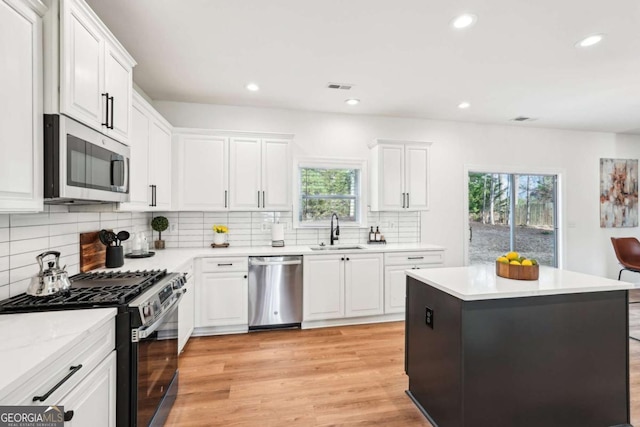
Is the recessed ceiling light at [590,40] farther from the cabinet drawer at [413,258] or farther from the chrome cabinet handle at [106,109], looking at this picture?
the chrome cabinet handle at [106,109]

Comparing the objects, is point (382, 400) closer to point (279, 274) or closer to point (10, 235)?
point (279, 274)

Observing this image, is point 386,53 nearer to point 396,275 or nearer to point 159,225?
point 396,275

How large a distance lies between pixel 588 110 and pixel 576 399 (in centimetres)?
399

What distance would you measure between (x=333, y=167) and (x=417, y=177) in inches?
45.2

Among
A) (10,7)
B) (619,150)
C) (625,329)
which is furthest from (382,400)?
(619,150)

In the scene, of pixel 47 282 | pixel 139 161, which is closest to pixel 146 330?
pixel 47 282

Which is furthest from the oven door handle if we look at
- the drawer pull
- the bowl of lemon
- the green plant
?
the bowl of lemon

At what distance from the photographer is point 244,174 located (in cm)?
378

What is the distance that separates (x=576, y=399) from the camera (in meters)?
1.91

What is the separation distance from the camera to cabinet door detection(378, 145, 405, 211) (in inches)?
164

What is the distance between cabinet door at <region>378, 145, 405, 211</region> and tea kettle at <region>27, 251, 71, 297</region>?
3343 mm

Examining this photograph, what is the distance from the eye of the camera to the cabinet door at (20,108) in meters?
1.26

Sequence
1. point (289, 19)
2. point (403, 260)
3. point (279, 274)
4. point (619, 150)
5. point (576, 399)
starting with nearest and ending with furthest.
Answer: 1. point (576, 399)
2. point (289, 19)
3. point (279, 274)
4. point (403, 260)
5. point (619, 150)

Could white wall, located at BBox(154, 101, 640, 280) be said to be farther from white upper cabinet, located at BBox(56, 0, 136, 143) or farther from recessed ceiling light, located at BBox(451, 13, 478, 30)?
recessed ceiling light, located at BBox(451, 13, 478, 30)
